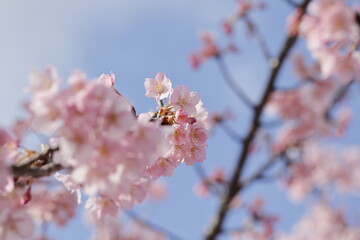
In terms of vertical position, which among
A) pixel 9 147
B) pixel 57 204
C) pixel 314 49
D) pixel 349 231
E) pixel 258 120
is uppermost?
pixel 349 231

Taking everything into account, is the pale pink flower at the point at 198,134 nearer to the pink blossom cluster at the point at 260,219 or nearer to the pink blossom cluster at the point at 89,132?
the pink blossom cluster at the point at 89,132

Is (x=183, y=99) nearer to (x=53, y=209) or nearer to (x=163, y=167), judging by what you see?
(x=163, y=167)

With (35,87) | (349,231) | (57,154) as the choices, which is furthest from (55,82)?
(349,231)

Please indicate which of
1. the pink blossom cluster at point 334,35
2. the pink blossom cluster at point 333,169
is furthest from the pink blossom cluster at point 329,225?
the pink blossom cluster at point 334,35

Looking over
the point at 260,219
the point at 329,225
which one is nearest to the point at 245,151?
the point at 260,219

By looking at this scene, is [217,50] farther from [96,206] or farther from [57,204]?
[96,206]

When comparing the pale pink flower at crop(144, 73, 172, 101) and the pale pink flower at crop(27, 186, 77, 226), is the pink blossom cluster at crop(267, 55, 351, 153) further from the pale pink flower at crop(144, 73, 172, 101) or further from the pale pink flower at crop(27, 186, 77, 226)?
the pale pink flower at crop(144, 73, 172, 101)
